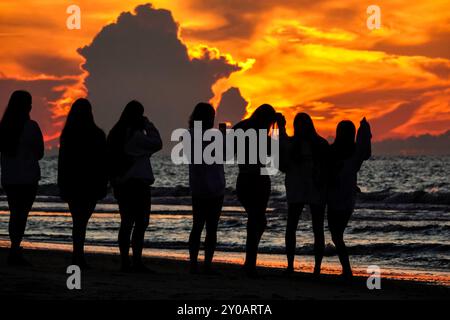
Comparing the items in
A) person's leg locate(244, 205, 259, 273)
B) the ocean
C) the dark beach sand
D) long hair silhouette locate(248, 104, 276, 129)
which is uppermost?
long hair silhouette locate(248, 104, 276, 129)

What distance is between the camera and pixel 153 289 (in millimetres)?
7496

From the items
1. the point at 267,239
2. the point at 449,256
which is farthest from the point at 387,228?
the point at 449,256

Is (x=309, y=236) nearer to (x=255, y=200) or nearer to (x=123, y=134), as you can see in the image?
(x=255, y=200)

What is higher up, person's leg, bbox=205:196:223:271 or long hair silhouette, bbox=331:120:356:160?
long hair silhouette, bbox=331:120:356:160

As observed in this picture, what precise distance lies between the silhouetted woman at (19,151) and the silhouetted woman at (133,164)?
0.95 metres

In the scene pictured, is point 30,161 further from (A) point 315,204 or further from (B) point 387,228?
(B) point 387,228

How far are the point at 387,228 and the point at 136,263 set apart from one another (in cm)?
1381

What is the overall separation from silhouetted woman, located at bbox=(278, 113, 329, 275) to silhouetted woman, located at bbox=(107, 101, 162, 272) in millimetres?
1597

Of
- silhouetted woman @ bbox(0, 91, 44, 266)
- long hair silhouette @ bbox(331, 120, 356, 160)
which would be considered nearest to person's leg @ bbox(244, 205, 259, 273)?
long hair silhouette @ bbox(331, 120, 356, 160)

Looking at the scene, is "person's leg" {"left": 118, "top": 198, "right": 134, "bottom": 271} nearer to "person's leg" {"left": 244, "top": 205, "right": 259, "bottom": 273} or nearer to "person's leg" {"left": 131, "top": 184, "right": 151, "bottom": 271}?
"person's leg" {"left": 131, "top": 184, "right": 151, "bottom": 271}

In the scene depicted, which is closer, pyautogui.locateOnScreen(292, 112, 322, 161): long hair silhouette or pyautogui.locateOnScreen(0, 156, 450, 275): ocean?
pyautogui.locateOnScreen(292, 112, 322, 161): long hair silhouette

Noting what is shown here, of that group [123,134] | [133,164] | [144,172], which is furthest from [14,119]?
[144,172]

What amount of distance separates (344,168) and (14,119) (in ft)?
12.9

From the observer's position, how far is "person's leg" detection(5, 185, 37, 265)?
29.6ft
